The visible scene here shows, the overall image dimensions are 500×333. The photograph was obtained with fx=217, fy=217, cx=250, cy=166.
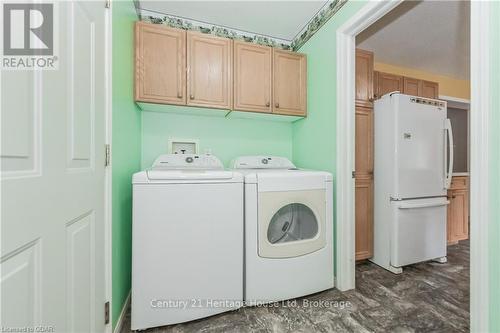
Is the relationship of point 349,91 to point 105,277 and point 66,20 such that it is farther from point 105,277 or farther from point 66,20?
point 105,277

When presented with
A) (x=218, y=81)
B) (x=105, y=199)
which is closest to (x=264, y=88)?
(x=218, y=81)

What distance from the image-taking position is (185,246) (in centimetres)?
138

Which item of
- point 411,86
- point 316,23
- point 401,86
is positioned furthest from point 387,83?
point 316,23

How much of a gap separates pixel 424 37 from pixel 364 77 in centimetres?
100

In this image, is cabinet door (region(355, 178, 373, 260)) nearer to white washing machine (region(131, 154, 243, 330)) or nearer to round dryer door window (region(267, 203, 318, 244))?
round dryer door window (region(267, 203, 318, 244))

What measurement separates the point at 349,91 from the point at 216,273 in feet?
5.65

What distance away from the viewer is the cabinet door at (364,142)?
228 centimetres

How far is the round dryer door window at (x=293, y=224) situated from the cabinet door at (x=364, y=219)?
81 centimetres

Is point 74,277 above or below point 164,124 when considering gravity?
below

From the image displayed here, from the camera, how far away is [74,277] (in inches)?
33.8

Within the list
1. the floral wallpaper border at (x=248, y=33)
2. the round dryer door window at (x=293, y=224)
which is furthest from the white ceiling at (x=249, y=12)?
the round dryer door window at (x=293, y=224)

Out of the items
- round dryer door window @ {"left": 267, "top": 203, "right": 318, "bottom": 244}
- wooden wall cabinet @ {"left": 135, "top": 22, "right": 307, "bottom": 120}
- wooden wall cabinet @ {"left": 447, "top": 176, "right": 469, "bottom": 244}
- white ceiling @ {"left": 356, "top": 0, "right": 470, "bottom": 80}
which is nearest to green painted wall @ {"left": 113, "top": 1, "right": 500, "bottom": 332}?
wooden wall cabinet @ {"left": 135, "top": 22, "right": 307, "bottom": 120}

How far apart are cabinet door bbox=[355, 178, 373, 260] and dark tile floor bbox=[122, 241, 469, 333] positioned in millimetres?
316

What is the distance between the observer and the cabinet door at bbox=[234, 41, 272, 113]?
204cm
